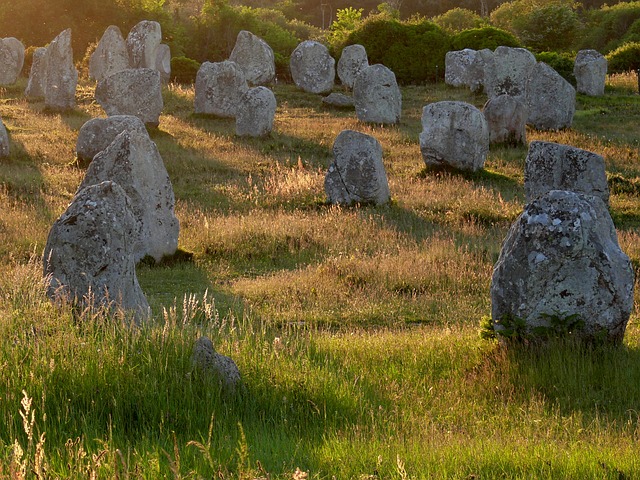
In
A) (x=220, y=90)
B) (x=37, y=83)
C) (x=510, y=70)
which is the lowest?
(x=220, y=90)

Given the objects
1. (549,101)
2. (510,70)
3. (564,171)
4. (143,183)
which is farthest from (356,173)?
(510,70)

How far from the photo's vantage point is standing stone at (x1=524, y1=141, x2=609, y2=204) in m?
17.5

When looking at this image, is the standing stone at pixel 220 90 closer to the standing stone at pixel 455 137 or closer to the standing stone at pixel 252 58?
the standing stone at pixel 252 58

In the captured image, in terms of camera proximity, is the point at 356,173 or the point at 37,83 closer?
the point at 356,173

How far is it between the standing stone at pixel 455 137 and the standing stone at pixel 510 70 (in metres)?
14.8

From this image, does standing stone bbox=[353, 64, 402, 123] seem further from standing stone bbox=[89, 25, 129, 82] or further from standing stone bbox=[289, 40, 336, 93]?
standing stone bbox=[89, 25, 129, 82]

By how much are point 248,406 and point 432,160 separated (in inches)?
709

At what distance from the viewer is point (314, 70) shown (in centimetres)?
4456

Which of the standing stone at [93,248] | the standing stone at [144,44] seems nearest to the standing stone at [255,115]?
the standing stone at [144,44]

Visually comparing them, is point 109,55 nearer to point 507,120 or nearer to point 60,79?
point 60,79

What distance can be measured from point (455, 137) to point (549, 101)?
8.47 meters

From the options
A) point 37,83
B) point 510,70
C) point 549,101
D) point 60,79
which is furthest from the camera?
point 37,83

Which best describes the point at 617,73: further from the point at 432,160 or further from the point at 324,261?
the point at 324,261

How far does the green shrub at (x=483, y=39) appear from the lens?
47000 millimetres
